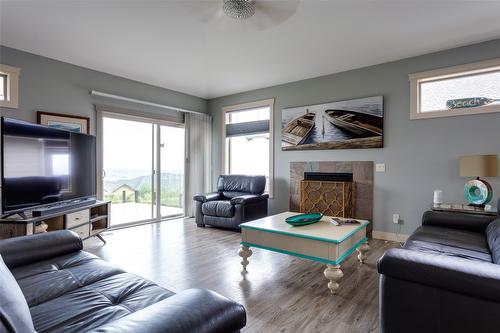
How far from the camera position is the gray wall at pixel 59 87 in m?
3.51

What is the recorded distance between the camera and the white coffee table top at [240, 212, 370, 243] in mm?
2281

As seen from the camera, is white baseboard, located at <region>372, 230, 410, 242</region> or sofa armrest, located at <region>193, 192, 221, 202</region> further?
sofa armrest, located at <region>193, 192, 221, 202</region>

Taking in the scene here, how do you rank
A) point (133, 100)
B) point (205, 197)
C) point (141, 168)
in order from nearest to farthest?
point (133, 100) < point (205, 197) < point (141, 168)

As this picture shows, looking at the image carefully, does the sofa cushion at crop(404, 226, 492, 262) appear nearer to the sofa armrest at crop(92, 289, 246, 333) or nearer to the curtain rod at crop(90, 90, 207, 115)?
the sofa armrest at crop(92, 289, 246, 333)

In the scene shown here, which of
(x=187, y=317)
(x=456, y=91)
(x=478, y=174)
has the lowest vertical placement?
(x=187, y=317)

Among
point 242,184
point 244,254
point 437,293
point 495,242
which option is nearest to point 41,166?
point 244,254

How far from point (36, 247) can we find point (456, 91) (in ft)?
15.5

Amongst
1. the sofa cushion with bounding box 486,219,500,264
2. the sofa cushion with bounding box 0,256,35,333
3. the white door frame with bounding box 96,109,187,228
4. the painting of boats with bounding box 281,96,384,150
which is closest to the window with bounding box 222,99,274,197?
the painting of boats with bounding box 281,96,384,150

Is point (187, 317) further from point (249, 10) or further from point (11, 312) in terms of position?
point (249, 10)

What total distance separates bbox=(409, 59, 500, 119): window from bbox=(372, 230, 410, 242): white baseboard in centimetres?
171

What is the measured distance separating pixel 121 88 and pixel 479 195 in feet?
17.6

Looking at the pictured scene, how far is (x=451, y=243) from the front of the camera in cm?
214

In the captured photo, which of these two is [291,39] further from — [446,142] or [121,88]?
[121,88]

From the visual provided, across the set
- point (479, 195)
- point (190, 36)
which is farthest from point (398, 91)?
point (190, 36)
